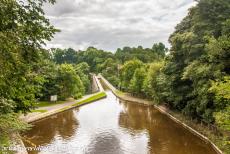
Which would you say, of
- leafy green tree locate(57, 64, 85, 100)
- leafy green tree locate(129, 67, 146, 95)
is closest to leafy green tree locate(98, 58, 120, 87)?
leafy green tree locate(129, 67, 146, 95)

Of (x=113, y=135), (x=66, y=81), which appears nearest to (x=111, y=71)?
(x=66, y=81)

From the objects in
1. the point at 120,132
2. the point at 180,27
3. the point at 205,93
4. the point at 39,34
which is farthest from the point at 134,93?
the point at 39,34

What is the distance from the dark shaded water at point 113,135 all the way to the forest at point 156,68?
2745mm

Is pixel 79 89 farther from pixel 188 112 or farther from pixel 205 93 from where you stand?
pixel 205 93

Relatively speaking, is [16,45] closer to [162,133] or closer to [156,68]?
[162,133]

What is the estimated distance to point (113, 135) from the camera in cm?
2880

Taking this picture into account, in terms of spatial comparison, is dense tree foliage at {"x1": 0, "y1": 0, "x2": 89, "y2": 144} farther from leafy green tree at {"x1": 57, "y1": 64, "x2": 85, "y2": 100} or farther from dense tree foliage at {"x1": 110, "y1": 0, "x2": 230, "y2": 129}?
leafy green tree at {"x1": 57, "y1": 64, "x2": 85, "y2": 100}

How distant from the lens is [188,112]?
31281mm

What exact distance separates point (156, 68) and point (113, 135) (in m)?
22.2

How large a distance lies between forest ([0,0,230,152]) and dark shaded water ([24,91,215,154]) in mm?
2745

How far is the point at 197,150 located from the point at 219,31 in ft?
34.8

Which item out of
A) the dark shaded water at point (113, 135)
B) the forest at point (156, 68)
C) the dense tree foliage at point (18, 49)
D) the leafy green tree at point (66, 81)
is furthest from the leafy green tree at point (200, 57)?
the leafy green tree at point (66, 81)

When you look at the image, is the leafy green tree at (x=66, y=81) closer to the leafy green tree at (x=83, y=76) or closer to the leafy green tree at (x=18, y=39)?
the leafy green tree at (x=83, y=76)

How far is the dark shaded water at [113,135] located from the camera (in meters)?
24.0
